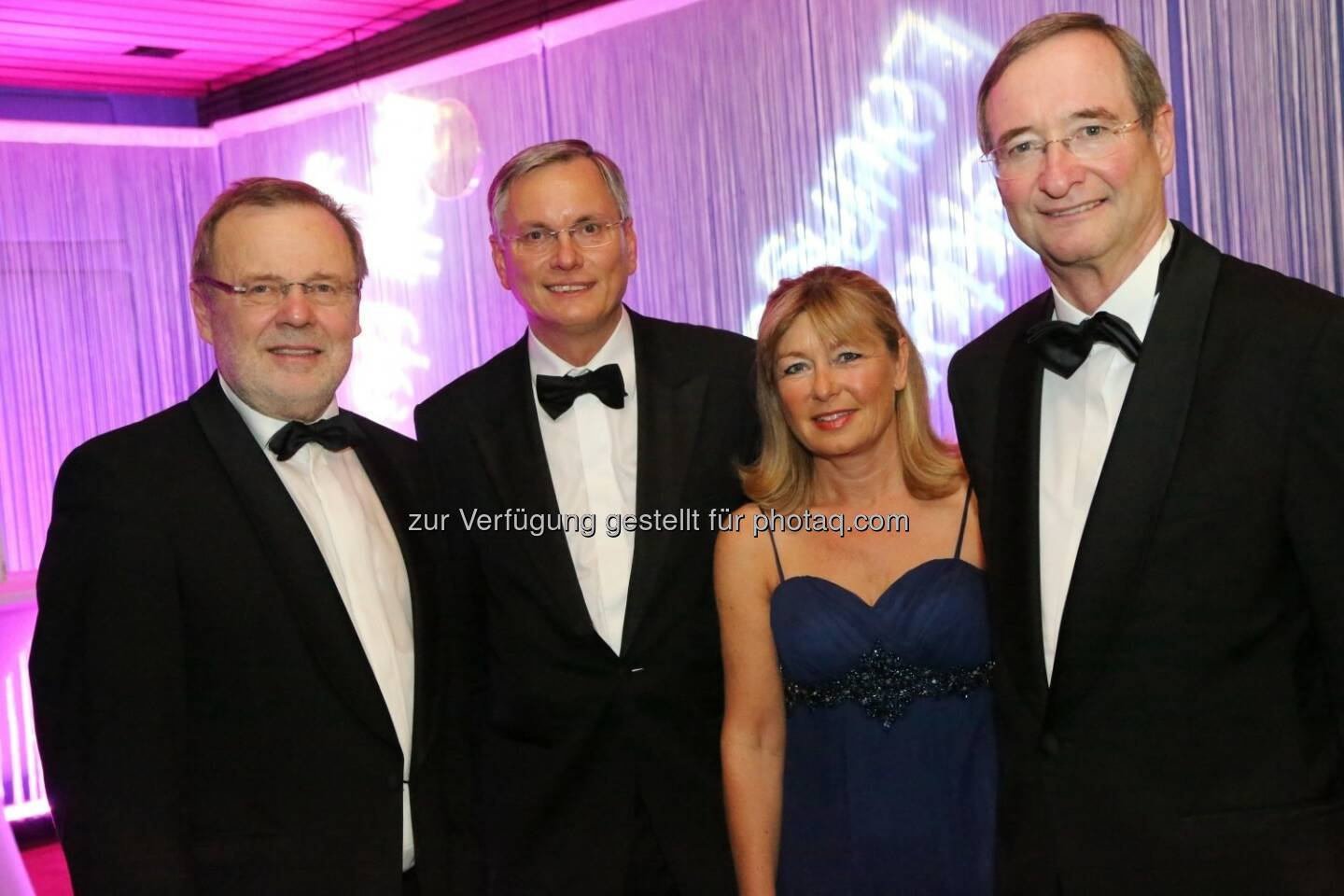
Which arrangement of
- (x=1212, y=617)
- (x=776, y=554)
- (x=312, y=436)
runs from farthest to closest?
(x=776, y=554) < (x=312, y=436) < (x=1212, y=617)

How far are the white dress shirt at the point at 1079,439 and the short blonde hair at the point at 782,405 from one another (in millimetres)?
616

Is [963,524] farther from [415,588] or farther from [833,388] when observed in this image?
[415,588]

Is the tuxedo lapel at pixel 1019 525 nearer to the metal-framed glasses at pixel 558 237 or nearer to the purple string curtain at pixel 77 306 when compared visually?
the metal-framed glasses at pixel 558 237

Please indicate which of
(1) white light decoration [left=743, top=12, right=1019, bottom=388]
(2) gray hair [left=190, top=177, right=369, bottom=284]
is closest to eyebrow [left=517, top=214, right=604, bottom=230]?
(2) gray hair [left=190, top=177, right=369, bottom=284]

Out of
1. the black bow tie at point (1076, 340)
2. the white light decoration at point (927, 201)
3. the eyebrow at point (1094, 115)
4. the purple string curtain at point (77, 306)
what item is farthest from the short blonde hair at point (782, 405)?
the purple string curtain at point (77, 306)

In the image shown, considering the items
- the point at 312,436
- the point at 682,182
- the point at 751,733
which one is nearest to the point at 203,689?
the point at 312,436

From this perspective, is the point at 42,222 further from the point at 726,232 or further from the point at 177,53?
the point at 726,232

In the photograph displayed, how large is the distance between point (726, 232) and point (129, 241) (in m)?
3.43

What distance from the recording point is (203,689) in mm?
1977

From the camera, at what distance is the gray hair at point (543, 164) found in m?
2.84

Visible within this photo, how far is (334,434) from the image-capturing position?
2.21 meters

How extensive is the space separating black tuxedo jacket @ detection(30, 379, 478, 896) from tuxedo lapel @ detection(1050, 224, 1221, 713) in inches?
43.6

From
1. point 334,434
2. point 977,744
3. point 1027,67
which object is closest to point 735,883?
point 977,744

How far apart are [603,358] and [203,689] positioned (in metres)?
1.21
